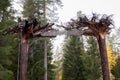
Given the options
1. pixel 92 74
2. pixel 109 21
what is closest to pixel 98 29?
pixel 109 21

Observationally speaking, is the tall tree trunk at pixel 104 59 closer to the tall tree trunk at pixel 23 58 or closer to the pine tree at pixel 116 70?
the tall tree trunk at pixel 23 58

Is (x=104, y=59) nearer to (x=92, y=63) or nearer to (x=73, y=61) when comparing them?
(x=92, y=63)

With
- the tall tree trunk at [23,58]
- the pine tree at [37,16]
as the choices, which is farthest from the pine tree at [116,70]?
the tall tree trunk at [23,58]

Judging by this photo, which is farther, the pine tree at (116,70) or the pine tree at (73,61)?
the pine tree at (116,70)

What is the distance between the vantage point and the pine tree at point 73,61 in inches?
1250

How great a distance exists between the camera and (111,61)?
116 feet

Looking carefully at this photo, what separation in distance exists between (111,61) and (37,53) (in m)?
14.5

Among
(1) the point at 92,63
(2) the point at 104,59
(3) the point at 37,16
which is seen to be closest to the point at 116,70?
(1) the point at 92,63

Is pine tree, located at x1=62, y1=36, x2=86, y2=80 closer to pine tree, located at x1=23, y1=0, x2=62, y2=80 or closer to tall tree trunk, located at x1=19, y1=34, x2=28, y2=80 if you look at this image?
pine tree, located at x1=23, y1=0, x2=62, y2=80

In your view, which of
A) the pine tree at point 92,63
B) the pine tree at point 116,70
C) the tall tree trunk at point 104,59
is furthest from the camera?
the pine tree at point 116,70

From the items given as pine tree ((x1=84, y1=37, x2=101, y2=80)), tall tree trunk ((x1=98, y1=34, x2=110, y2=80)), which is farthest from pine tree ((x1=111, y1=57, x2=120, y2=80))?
tall tree trunk ((x1=98, y1=34, x2=110, y2=80))

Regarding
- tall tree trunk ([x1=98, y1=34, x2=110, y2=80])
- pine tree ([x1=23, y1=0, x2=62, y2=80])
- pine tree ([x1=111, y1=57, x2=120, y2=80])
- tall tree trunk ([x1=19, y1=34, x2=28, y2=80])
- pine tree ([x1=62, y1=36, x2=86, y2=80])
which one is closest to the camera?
tall tree trunk ([x1=19, y1=34, x2=28, y2=80])

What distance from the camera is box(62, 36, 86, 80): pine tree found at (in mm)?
31750

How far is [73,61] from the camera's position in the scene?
1283 inches
